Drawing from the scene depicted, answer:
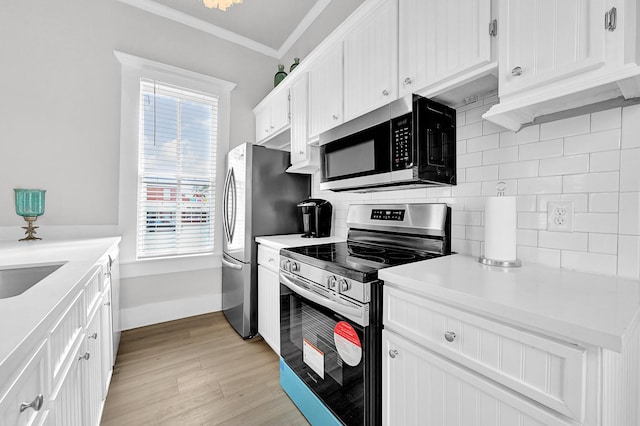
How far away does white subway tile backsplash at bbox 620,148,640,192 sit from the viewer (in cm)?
94

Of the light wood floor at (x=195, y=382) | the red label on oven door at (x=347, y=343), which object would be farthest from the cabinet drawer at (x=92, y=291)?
the red label on oven door at (x=347, y=343)

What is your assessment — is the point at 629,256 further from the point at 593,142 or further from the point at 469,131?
the point at 469,131

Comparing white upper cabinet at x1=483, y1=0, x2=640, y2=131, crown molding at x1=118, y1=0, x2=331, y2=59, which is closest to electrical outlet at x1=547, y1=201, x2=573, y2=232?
white upper cabinet at x1=483, y1=0, x2=640, y2=131

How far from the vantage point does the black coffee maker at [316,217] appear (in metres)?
2.28

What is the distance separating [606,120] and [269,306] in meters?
2.11

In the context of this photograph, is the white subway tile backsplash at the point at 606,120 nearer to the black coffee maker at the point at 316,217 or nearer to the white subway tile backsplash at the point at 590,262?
the white subway tile backsplash at the point at 590,262

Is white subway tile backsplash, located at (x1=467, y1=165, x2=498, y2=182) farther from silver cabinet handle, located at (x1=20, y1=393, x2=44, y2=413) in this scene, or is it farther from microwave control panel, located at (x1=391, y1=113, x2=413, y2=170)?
silver cabinet handle, located at (x1=20, y1=393, x2=44, y2=413)

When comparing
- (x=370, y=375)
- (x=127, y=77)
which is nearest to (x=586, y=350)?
(x=370, y=375)

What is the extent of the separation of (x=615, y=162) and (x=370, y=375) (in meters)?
1.22

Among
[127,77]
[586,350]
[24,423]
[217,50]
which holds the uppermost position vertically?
[217,50]

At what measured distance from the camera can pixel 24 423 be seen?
1.79ft

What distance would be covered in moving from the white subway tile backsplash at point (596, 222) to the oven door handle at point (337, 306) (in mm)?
919

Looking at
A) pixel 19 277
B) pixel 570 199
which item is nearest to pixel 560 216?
pixel 570 199

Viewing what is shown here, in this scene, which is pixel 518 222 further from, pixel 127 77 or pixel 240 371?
pixel 127 77
